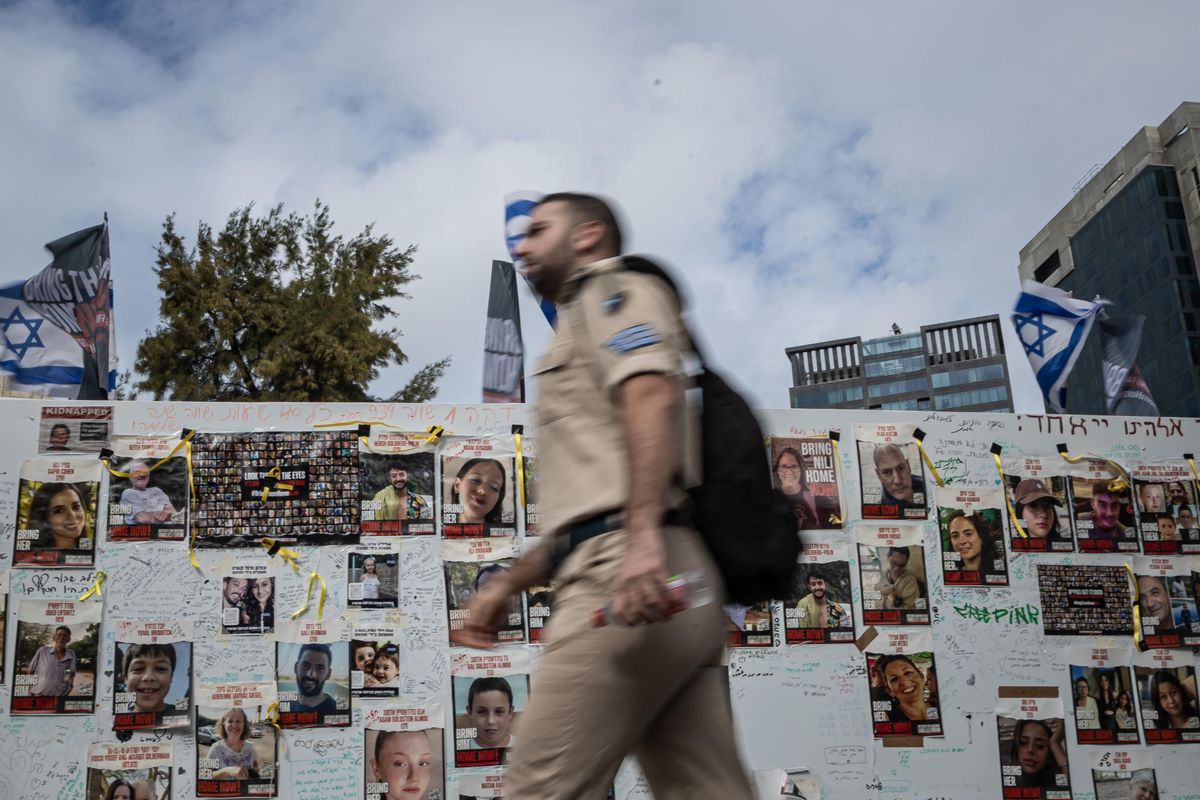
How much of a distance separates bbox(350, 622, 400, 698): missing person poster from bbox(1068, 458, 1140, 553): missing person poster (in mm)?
3746

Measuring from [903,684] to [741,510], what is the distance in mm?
4377

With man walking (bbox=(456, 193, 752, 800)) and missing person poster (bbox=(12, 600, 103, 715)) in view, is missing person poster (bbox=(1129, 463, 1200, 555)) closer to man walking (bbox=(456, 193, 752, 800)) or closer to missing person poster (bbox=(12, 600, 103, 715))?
man walking (bbox=(456, 193, 752, 800))

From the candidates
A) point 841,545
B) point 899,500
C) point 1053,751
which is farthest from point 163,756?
point 1053,751

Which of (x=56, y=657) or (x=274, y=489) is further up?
(x=274, y=489)

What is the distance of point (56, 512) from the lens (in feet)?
18.1

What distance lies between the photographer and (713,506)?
6.72 ft

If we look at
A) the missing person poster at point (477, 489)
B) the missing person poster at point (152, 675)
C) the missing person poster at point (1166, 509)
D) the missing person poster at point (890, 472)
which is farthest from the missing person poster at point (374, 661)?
the missing person poster at point (1166, 509)

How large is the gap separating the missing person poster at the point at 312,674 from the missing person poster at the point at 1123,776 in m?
3.89

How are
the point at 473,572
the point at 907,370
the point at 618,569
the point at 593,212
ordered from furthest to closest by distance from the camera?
the point at 907,370 < the point at 473,572 < the point at 593,212 < the point at 618,569

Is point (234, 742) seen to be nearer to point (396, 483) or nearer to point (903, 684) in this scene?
point (396, 483)

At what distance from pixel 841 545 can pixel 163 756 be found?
3.48 meters

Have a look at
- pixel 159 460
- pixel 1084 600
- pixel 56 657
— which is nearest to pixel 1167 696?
pixel 1084 600

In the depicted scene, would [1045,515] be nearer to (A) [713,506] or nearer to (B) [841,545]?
(B) [841,545]

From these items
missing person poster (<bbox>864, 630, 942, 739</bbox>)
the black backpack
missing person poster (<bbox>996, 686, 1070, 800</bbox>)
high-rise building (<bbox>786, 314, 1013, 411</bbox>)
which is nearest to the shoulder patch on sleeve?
the black backpack
